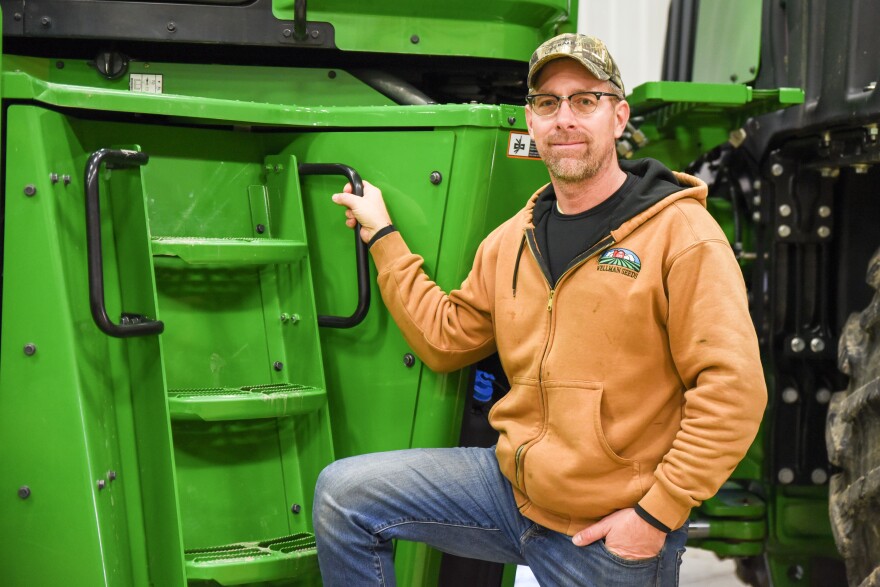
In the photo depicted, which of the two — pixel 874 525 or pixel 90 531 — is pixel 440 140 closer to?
pixel 90 531

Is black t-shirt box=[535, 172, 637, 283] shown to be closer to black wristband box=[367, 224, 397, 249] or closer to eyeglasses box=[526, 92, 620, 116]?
eyeglasses box=[526, 92, 620, 116]

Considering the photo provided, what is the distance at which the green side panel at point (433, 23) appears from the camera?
9.50 feet

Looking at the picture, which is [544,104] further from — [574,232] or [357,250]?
[357,250]

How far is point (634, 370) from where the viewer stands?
235 cm

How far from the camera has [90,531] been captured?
240cm

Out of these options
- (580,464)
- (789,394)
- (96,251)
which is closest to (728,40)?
(789,394)

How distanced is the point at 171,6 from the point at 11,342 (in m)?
0.98

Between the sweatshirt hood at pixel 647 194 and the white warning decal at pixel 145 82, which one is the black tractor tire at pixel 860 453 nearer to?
the sweatshirt hood at pixel 647 194

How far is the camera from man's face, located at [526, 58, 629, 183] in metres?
2.43

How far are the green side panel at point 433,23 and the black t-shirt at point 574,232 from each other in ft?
2.14

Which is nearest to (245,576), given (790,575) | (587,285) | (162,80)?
(587,285)

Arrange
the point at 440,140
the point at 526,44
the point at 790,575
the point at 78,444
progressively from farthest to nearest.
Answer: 1. the point at 790,575
2. the point at 526,44
3. the point at 440,140
4. the point at 78,444

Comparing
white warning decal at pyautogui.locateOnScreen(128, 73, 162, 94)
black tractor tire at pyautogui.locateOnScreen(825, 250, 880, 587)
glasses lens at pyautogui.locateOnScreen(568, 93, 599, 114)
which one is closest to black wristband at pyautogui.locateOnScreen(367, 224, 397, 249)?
glasses lens at pyautogui.locateOnScreen(568, 93, 599, 114)

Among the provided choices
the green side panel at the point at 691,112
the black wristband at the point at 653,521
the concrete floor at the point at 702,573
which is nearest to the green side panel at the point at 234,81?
the green side panel at the point at 691,112
